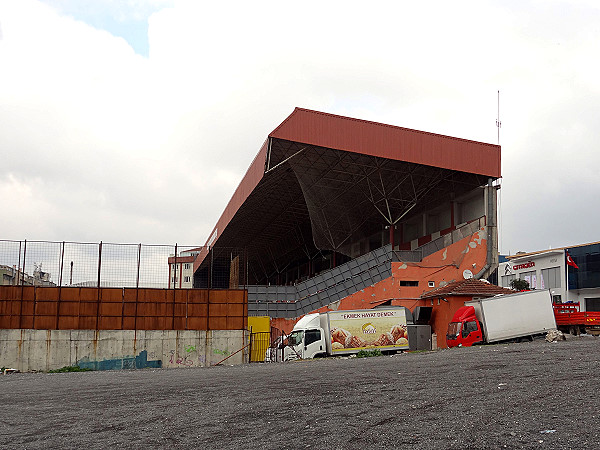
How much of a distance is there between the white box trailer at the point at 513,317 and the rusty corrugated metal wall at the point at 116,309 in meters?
12.2

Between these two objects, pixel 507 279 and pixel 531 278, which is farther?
pixel 507 279

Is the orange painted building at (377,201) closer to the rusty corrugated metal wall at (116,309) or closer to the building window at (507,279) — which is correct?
the rusty corrugated metal wall at (116,309)

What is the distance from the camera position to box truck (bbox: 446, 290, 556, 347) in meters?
30.3

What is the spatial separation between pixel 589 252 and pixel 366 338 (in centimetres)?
4885

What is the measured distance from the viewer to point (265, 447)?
31.6ft

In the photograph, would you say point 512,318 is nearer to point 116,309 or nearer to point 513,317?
point 513,317

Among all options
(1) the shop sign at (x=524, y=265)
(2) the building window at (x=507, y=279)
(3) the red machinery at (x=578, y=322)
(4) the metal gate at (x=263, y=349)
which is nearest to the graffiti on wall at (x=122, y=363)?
(4) the metal gate at (x=263, y=349)

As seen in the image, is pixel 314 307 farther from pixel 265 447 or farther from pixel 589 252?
pixel 589 252

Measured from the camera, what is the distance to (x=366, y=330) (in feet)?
105

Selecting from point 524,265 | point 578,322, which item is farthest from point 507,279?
point 578,322

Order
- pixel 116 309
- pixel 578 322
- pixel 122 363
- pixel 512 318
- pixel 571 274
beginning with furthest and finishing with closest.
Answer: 1. pixel 571 274
2. pixel 116 309
3. pixel 122 363
4. pixel 578 322
5. pixel 512 318

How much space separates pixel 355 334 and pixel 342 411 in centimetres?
2018

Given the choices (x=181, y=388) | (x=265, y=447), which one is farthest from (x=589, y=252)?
(x=265, y=447)

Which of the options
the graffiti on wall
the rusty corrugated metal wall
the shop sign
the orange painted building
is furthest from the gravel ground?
the shop sign
